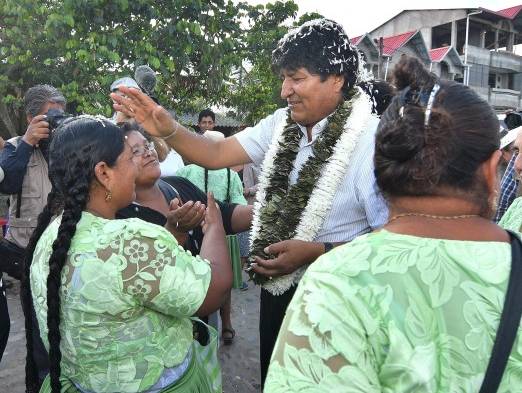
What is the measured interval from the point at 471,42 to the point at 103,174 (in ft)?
109

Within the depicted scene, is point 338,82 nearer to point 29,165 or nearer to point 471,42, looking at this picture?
point 29,165

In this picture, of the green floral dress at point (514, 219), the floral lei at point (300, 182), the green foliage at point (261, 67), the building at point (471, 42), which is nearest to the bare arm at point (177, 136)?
the floral lei at point (300, 182)

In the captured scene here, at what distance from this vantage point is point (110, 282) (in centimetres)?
145

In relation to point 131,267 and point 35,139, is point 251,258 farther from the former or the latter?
point 35,139

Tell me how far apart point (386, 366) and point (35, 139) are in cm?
319

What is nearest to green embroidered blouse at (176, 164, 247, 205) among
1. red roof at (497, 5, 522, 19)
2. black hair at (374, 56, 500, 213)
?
black hair at (374, 56, 500, 213)

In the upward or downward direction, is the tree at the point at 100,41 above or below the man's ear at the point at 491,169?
above

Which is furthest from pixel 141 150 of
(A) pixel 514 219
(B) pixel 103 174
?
(A) pixel 514 219

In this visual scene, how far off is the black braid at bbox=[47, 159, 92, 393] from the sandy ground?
2.05m

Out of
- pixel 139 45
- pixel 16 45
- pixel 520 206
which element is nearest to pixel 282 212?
pixel 520 206

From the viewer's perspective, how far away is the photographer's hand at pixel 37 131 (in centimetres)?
335

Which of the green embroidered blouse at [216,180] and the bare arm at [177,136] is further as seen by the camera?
the green embroidered blouse at [216,180]

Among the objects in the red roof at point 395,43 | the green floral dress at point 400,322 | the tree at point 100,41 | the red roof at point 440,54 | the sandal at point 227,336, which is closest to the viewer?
the green floral dress at point 400,322

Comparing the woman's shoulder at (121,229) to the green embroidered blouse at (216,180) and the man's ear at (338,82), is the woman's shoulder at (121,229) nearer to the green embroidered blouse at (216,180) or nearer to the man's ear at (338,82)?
the man's ear at (338,82)
